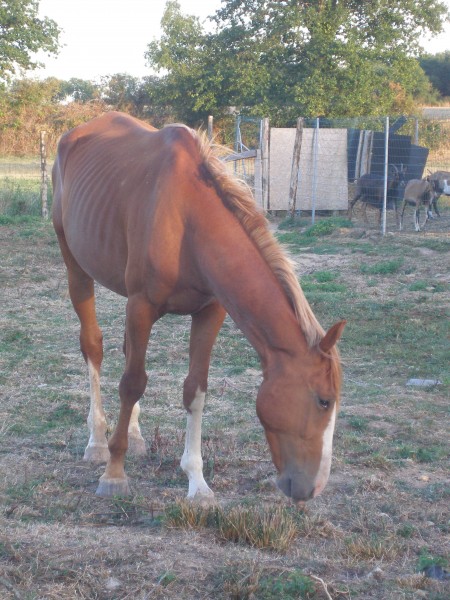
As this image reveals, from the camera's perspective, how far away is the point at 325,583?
266cm

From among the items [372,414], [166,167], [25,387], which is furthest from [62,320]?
[166,167]

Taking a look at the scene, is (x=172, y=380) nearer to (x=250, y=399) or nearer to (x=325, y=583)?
(x=250, y=399)

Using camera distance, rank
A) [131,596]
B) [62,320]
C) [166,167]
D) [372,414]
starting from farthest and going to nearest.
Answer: [62,320] → [372,414] → [166,167] → [131,596]

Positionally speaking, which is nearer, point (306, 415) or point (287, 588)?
point (287, 588)

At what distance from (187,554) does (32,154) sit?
18862 mm

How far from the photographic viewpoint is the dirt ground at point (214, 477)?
2.72 m

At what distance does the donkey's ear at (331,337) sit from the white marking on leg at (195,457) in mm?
1105

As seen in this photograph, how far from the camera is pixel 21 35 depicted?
1661cm

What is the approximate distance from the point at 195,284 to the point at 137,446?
1274 millimetres

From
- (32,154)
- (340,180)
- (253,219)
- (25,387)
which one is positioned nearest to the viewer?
(253,219)

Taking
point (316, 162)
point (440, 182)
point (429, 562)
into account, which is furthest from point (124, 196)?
point (316, 162)

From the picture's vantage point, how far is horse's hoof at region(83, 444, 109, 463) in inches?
168

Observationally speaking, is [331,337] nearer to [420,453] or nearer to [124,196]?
[124,196]

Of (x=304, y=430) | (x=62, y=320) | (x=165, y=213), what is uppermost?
(x=165, y=213)
